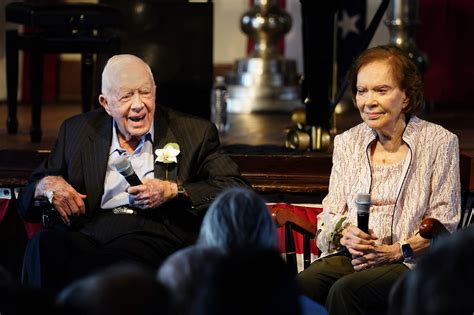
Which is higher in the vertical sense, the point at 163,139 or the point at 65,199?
the point at 163,139

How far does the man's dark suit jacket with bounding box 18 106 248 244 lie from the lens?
12.7ft

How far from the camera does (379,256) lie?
143 inches

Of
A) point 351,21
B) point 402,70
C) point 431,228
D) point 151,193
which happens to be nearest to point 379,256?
point 431,228

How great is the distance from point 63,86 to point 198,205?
16.9 feet

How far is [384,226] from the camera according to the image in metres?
3.73

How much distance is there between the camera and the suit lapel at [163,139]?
3900 millimetres

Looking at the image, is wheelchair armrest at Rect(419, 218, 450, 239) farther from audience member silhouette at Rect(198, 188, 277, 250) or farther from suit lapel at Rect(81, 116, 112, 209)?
suit lapel at Rect(81, 116, 112, 209)

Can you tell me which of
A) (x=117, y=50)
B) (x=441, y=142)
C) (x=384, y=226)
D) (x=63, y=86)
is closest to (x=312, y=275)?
(x=384, y=226)

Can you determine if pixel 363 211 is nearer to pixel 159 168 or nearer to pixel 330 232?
pixel 330 232

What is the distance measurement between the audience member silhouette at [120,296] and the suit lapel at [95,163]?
1.81 meters

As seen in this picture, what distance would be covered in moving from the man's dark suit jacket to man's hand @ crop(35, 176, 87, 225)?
0.08m

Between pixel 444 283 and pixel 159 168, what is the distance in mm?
1880

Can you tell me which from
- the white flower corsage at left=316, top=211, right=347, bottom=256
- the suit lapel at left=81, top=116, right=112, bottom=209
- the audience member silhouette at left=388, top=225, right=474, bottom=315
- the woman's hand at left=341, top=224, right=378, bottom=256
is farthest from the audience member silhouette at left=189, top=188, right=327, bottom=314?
the suit lapel at left=81, top=116, right=112, bottom=209

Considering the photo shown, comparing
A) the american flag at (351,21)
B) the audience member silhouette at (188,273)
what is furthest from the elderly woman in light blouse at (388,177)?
the american flag at (351,21)
